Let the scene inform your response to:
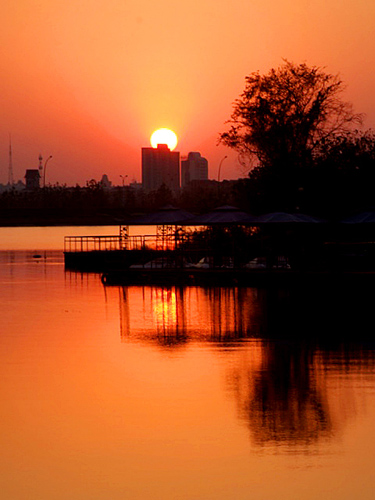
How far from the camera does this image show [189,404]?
17.8 m

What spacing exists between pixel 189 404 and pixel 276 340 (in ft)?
26.2

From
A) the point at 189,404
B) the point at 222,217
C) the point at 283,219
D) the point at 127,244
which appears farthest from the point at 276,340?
the point at 127,244

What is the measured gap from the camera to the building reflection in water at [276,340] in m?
16.5

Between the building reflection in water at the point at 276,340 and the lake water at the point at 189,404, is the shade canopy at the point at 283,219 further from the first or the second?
the lake water at the point at 189,404

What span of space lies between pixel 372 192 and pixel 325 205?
8.32 feet

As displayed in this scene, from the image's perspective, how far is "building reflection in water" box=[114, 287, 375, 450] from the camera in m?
16.5

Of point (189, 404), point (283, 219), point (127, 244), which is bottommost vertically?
point (189, 404)

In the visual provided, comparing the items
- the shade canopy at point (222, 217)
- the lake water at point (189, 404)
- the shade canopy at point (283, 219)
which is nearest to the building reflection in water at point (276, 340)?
the lake water at point (189, 404)

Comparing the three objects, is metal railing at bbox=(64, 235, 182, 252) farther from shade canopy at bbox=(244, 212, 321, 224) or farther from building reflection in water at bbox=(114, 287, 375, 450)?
building reflection in water at bbox=(114, 287, 375, 450)

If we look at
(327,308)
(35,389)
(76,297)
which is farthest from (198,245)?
(35,389)

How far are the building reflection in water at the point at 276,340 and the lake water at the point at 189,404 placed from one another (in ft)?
0.16

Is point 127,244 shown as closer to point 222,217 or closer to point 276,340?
point 222,217

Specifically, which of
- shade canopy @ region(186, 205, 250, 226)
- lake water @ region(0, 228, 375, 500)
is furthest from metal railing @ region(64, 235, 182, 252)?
lake water @ region(0, 228, 375, 500)

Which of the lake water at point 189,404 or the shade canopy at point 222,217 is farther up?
the shade canopy at point 222,217
